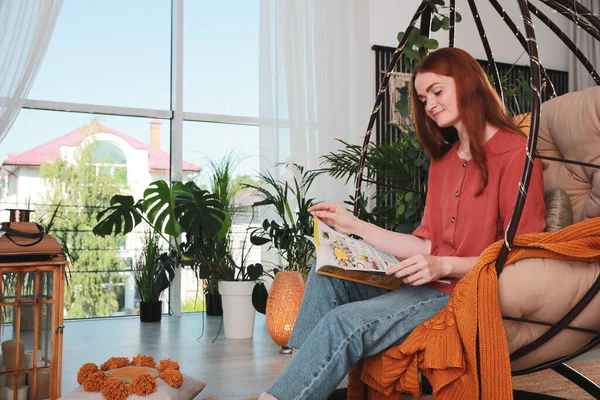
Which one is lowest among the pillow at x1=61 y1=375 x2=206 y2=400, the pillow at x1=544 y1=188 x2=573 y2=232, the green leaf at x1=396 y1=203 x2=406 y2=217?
the pillow at x1=61 y1=375 x2=206 y2=400

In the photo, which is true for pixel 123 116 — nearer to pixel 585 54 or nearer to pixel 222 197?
pixel 222 197

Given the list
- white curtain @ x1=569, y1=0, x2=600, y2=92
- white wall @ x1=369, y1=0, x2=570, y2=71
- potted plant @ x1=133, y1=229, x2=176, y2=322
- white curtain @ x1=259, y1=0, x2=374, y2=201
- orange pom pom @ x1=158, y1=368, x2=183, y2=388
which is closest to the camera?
orange pom pom @ x1=158, y1=368, x2=183, y2=388

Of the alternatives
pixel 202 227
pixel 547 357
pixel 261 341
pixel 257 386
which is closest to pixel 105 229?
pixel 202 227

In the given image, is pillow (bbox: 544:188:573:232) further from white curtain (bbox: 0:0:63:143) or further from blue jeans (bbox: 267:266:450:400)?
white curtain (bbox: 0:0:63:143)

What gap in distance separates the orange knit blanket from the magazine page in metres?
0.19

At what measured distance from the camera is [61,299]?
2.11 meters

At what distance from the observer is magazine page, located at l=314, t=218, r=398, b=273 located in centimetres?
149

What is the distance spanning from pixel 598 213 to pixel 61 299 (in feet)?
5.56

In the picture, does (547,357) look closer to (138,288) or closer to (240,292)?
(240,292)

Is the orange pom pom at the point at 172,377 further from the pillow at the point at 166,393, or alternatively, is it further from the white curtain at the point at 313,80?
the white curtain at the point at 313,80

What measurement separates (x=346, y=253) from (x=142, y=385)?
2.83ft

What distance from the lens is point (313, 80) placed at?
5121 mm

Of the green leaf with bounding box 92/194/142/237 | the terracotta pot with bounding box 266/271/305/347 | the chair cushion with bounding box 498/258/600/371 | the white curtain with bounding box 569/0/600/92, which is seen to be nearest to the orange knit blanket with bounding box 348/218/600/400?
the chair cushion with bounding box 498/258/600/371

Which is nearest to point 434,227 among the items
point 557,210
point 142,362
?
point 557,210
